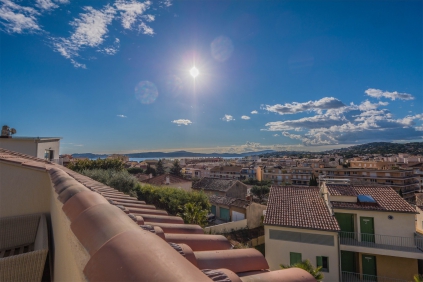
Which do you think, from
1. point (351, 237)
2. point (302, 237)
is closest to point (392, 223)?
point (351, 237)

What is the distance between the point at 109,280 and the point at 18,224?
4285 mm

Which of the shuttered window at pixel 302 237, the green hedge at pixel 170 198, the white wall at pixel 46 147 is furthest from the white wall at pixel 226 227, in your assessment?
the white wall at pixel 46 147

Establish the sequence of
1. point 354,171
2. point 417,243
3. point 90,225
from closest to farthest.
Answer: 1. point 90,225
2. point 417,243
3. point 354,171

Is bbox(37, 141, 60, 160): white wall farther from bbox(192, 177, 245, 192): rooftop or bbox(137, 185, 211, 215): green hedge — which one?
bbox(192, 177, 245, 192): rooftop

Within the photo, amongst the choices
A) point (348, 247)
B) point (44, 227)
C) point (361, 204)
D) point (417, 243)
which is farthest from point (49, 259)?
point (417, 243)

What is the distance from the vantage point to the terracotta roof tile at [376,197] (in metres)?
12.9

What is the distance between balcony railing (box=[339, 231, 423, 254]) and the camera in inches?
484

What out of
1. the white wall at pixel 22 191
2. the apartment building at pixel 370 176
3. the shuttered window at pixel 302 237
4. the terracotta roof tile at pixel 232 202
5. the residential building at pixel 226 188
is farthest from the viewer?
the apartment building at pixel 370 176

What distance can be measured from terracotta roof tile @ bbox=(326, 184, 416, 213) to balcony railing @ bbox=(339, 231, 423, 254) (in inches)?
64.1

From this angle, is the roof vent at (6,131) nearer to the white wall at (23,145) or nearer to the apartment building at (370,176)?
the white wall at (23,145)

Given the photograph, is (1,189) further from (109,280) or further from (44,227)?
(109,280)

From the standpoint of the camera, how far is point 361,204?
13570 millimetres

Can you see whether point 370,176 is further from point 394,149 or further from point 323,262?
point 394,149

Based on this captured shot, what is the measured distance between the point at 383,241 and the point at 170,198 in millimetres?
13490
